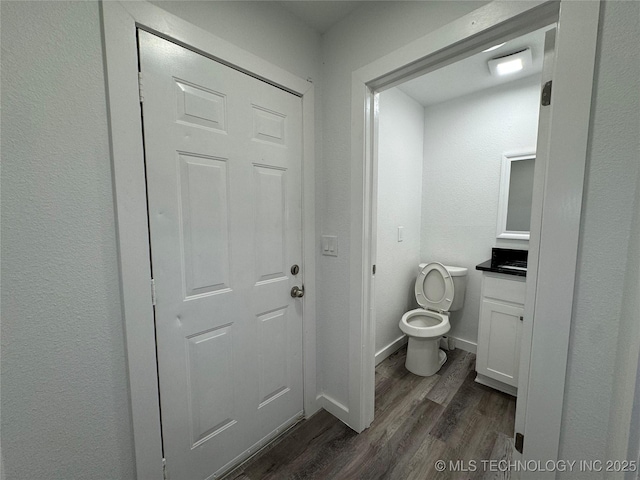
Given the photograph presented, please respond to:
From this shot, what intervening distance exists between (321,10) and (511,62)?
55.4 inches

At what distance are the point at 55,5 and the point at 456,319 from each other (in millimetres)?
3178

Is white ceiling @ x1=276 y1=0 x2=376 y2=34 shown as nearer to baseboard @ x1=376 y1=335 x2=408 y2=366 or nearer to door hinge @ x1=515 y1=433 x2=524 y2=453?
door hinge @ x1=515 y1=433 x2=524 y2=453

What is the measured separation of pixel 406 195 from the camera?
8.16 feet

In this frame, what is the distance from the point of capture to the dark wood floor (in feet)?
4.25

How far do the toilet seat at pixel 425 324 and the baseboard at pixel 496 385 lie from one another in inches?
16.5

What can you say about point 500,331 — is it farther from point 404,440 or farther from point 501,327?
point 404,440

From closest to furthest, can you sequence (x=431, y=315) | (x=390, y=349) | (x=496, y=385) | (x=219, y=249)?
1. (x=219, y=249)
2. (x=496, y=385)
3. (x=431, y=315)
4. (x=390, y=349)

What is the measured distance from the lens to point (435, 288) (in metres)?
2.35

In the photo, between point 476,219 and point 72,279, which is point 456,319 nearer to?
point 476,219

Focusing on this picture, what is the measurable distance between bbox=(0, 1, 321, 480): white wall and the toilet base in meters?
1.92

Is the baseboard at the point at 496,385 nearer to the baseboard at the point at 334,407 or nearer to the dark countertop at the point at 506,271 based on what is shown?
the dark countertop at the point at 506,271

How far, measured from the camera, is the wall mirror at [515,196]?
6.91 ft

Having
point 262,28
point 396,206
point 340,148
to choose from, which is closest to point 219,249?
point 340,148

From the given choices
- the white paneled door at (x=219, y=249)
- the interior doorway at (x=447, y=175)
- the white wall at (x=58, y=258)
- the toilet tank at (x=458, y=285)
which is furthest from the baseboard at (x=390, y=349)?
the white wall at (x=58, y=258)
